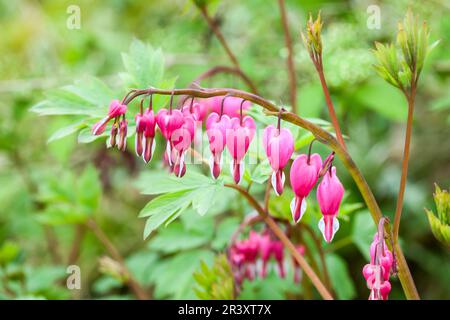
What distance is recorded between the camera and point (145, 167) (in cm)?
251

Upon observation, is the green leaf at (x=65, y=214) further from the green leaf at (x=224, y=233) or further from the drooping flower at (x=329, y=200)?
the drooping flower at (x=329, y=200)

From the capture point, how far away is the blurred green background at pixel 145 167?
1.55 meters

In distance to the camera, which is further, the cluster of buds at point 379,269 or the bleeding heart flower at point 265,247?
the bleeding heart flower at point 265,247

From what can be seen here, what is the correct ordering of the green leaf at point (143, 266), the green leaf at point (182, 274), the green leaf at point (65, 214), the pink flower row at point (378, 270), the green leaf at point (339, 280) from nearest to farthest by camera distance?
the pink flower row at point (378, 270)
the green leaf at point (182, 274)
the green leaf at point (339, 280)
the green leaf at point (65, 214)
the green leaf at point (143, 266)

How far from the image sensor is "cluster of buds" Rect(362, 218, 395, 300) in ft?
2.50

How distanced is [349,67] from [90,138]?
104 centimetres

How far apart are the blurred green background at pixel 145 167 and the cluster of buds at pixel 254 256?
0.11 meters

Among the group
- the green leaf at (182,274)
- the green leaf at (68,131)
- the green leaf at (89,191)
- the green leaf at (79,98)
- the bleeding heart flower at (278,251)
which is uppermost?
the green leaf at (79,98)

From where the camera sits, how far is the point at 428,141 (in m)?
2.37

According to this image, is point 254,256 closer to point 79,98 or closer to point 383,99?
point 79,98

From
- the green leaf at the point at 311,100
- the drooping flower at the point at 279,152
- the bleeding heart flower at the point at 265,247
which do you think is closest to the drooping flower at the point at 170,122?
the drooping flower at the point at 279,152

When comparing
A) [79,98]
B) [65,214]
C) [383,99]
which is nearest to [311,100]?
[383,99]

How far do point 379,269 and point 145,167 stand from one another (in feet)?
6.06

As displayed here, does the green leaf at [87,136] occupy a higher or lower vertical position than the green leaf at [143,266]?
higher
